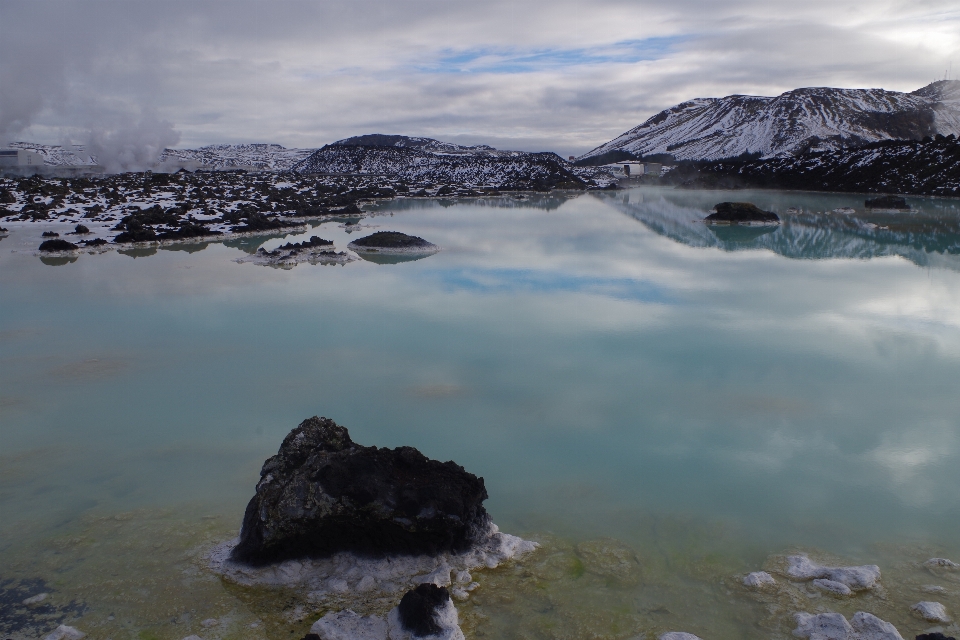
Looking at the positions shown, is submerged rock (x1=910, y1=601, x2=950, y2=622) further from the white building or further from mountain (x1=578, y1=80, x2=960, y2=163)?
mountain (x1=578, y1=80, x2=960, y2=163)

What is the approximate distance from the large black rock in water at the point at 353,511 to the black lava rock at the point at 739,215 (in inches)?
1026

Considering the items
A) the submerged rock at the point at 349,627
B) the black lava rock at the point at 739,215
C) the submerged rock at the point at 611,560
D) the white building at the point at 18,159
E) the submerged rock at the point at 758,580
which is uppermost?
the white building at the point at 18,159

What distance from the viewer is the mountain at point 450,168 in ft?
194

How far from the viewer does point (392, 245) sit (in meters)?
19.5

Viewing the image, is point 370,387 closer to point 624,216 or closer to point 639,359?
point 639,359

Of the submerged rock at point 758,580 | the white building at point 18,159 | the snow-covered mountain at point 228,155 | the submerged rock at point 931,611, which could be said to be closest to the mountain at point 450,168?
the snow-covered mountain at point 228,155

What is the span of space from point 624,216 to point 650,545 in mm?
28504

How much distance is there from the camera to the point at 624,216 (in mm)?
31875

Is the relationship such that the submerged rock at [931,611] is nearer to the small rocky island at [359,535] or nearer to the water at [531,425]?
the water at [531,425]

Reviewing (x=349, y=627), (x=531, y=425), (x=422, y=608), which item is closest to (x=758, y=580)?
(x=422, y=608)

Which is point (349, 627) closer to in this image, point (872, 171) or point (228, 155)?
point (872, 171)

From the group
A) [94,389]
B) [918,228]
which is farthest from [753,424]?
[918,228]

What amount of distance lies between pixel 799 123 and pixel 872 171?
205ft

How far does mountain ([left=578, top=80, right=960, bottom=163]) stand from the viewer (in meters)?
93.9
